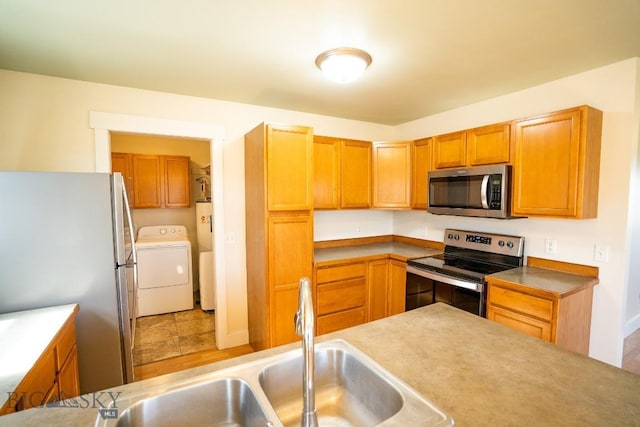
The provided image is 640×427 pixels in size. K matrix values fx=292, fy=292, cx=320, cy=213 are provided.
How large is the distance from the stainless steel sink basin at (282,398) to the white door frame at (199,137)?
199cm

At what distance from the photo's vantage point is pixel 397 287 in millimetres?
3066

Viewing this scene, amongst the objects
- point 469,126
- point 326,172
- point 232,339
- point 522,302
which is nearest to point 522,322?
point 522,302

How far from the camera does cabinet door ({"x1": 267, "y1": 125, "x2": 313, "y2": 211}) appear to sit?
249 cm

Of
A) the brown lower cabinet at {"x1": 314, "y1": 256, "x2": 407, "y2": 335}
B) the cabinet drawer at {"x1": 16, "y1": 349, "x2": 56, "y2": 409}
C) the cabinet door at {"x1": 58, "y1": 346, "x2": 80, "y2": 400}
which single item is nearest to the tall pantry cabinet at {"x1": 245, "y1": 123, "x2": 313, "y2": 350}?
the brown lower cabinet at {"x1": 314, "y1": 256, "x2": 407, "y2": 335}

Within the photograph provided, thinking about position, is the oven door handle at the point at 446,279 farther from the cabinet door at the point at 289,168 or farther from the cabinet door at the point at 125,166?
the cabinet door at the point at 125,166

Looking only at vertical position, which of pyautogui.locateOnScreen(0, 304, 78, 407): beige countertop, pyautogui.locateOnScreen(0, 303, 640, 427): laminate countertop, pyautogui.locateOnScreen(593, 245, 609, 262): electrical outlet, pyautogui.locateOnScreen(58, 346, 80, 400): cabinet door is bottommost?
pyautogui.locateOnScreen(58, 346, 80, 400): cabinet door

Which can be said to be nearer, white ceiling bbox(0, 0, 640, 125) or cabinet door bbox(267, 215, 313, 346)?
white ceiling bbox(0, 0, 640, 125)

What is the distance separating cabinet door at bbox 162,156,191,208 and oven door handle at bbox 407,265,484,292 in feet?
11.3

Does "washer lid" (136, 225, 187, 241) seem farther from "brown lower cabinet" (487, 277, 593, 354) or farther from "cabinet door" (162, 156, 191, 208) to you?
"brown lower cabinet" (487, 277, 593, 354)

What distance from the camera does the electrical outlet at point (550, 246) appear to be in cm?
239

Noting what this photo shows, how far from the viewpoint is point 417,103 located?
2945 mm

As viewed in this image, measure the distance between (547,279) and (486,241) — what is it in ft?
2.22

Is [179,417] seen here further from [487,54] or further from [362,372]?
[487,54]

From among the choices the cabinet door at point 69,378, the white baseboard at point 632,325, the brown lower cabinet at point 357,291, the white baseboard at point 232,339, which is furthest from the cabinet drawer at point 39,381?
the white baseboard at point 632,325
